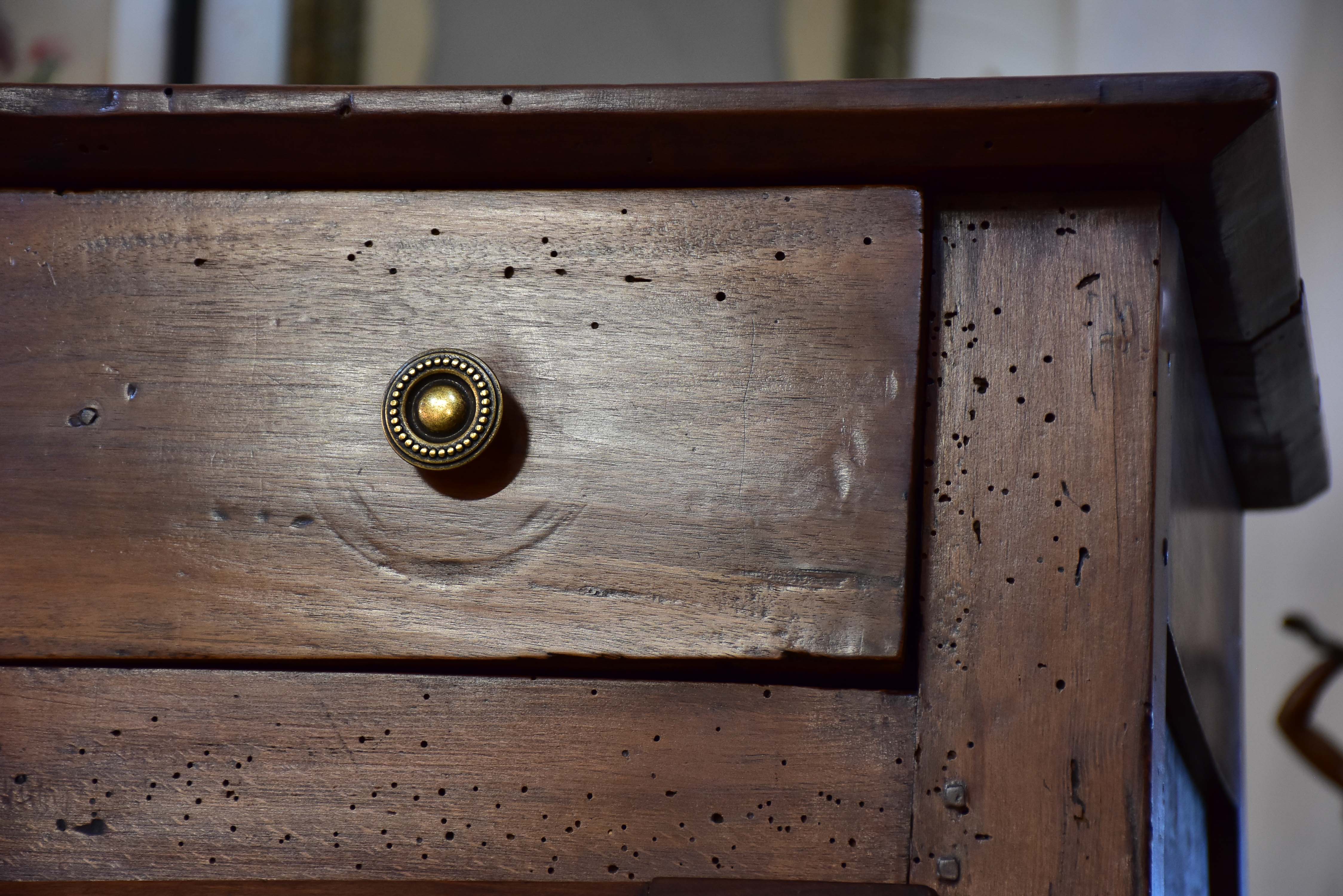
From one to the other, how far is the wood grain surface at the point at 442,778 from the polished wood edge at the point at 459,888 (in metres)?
0.01

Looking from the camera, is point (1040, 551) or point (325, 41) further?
point (325, 41)

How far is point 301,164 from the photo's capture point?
490 millimetres

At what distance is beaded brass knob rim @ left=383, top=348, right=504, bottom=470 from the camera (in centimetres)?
44

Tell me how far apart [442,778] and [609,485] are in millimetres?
142

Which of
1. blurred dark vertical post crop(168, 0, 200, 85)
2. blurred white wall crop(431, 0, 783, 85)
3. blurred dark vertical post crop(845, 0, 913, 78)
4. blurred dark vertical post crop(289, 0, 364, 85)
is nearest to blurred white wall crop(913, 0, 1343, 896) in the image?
blurred dark vertical post crop(845, 0, 913, 78)

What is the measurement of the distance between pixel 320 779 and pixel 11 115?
Result: 33 centimetres

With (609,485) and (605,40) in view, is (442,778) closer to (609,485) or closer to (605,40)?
(609,485)

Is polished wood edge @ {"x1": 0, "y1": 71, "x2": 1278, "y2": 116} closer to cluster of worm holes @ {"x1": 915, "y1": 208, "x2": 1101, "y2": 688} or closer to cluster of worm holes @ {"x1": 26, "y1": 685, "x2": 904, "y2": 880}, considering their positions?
cluster of worm holes @ {"x1": 915, "y1": 208, "x2": 1101, "y2": 688}

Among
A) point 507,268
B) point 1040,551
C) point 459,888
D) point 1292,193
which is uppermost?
point 1292,193

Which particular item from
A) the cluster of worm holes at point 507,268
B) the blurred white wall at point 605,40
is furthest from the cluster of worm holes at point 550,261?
the blurred white wall at point 605,40

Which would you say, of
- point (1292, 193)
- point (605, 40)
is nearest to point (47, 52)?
point (605, 40)

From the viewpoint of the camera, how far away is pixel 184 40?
1.17 meters

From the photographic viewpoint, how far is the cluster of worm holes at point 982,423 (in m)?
0.43

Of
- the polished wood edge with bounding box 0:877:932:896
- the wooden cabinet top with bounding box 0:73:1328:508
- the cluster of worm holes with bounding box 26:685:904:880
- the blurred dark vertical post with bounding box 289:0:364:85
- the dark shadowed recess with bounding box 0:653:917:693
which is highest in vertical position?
the blurred dark vertical post with bounding box 289:0:364:85
